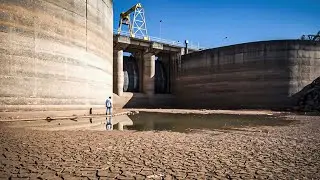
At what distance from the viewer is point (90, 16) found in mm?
16719

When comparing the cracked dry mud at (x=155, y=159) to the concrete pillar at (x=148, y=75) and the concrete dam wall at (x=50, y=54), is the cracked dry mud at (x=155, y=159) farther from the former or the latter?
the concrete pillar at (x=148, y=75)

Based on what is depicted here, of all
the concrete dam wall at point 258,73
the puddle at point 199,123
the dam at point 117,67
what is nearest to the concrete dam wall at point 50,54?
the dam at point 117,67

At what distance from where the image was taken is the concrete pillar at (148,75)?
34312 millimetres

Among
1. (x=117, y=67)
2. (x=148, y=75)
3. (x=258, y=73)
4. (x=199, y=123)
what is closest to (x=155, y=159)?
(x=199, y=123)

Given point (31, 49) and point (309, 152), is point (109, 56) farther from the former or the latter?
point (309, 152)

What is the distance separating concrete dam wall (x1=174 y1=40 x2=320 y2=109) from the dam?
0.33 ft

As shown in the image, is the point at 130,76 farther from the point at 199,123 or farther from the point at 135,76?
the point at 199,123

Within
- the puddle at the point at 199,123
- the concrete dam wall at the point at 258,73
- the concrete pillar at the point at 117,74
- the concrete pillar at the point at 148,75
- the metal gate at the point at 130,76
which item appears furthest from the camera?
the metal gate at the point at 130,76

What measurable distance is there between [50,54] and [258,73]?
73.4ft

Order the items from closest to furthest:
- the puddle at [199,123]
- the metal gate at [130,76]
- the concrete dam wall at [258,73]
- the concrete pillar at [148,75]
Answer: the puddle at [199,123] → the concrete dam wall at [258,73] → the concrete pillar at [148,75] → the metal gate at [130,76]

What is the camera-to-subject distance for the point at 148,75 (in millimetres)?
34344

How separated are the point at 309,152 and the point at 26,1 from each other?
13.0m

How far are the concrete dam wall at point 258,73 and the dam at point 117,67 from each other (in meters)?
0.10

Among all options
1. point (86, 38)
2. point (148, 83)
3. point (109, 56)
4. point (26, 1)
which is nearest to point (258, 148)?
point (26, 1)
